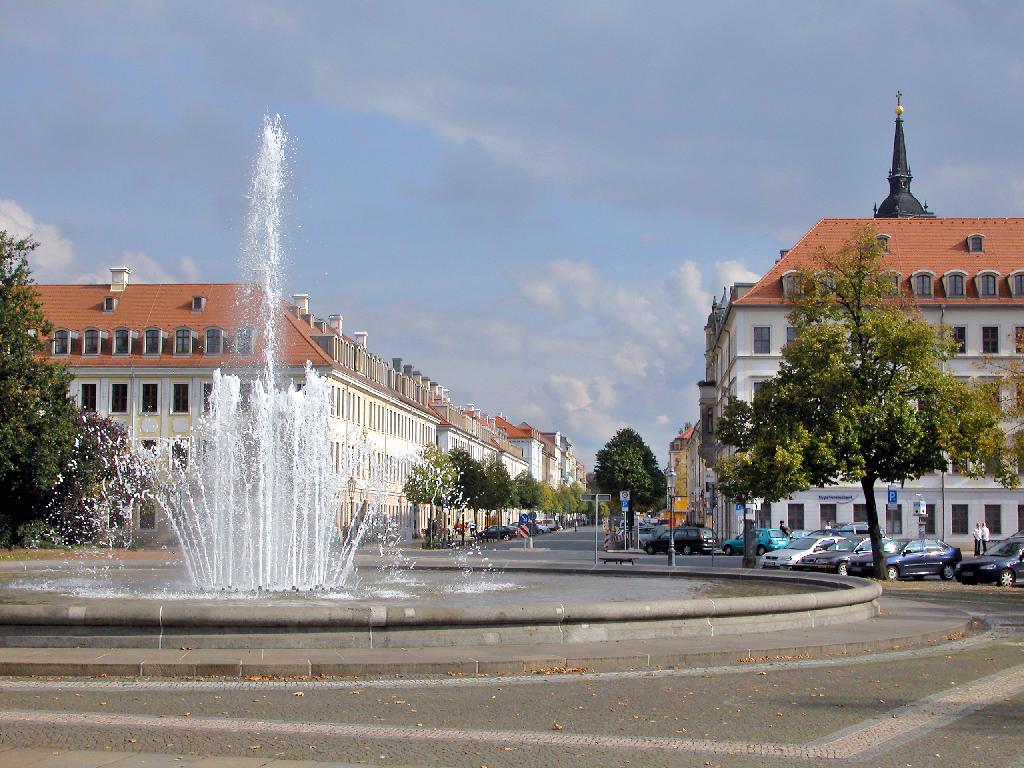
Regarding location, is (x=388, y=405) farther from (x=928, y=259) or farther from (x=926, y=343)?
(x=926, y=343)

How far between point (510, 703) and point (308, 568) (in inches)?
546

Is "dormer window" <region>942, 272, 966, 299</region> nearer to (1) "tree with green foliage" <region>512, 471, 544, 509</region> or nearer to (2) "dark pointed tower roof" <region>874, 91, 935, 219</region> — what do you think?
(2) "dark pointed tower roof" <region>874, 91, 935, 219</region>

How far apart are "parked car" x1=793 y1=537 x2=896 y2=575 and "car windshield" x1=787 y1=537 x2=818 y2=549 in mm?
1750

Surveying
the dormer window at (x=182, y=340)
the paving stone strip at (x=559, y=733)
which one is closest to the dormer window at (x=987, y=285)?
the dormer window at (x=182, y=340)

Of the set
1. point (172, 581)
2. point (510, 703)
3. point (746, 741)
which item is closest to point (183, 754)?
point (510, 703)

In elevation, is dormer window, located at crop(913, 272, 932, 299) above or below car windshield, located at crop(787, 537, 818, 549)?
above

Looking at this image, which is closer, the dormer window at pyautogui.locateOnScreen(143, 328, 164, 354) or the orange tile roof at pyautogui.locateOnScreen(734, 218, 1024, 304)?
the orange tile roof at pyautogui.locateOnScreen(734, 218, 1024, 304)

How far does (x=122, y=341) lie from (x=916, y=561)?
54.9m

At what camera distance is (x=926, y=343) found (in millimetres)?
36719

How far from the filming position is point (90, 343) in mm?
78500

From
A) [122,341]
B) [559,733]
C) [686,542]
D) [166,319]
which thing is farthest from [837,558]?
[122,341]

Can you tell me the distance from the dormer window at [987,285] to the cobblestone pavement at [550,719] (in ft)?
215

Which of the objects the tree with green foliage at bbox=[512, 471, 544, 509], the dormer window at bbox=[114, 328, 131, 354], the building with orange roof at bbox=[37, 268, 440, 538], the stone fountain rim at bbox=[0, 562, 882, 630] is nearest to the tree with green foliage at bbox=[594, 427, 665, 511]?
the tree with green foliage at bbox=[512, 471, 544, 509]

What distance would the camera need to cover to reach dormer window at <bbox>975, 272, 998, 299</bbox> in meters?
75.0
